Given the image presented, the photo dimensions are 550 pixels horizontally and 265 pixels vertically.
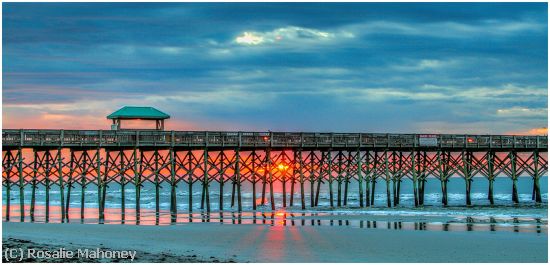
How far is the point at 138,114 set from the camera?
46.3 m

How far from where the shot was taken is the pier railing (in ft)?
133

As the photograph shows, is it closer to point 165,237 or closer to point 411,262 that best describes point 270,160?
point 165,237

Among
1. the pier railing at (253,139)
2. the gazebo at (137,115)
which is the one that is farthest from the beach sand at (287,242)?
the gazebo at (137,115)

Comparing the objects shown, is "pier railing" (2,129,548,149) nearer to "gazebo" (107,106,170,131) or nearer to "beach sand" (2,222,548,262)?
"gazebo" (107,106,170,131)

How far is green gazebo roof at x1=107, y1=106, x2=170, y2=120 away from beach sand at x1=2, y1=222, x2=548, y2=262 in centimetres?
1251

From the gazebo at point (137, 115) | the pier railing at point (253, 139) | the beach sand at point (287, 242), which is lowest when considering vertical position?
the beach sand at point (287, 242)

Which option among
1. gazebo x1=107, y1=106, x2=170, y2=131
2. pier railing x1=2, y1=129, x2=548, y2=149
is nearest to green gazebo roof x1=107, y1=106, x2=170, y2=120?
gazebo x1=107, y1=106, x2=170, y2=131

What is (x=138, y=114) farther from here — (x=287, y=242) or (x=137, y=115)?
(x=287, y=242)

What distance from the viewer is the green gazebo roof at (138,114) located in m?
46.1

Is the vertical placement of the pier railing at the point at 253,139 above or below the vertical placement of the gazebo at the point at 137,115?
below

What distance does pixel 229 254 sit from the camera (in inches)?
941

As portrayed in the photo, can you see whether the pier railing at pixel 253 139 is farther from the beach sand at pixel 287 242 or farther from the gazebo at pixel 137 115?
the beach sand at pixel 287 242

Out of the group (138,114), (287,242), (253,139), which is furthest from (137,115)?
(287,242)

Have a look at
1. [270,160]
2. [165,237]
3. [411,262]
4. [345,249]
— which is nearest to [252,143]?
[270,160]
